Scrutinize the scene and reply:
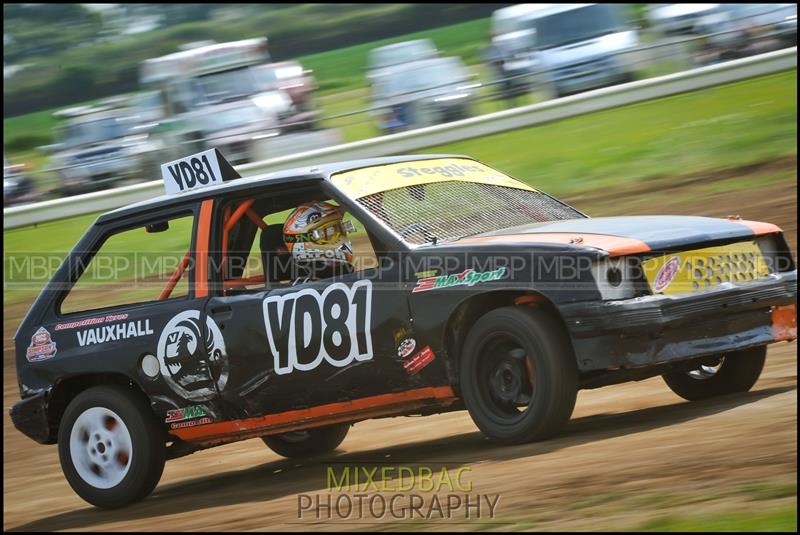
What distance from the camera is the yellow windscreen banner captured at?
6371mm

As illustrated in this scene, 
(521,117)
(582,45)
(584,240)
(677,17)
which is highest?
(677,17)

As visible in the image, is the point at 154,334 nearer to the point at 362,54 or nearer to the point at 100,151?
the point at 100,151

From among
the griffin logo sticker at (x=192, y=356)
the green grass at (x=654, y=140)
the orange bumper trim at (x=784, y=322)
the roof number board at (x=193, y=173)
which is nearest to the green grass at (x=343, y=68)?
the green grass at (x=654, y=140)

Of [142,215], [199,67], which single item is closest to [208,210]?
[142,215]

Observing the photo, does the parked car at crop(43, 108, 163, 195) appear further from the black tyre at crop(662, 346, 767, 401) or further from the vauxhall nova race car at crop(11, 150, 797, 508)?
the black tyre at crop(662, 346, 767, 401)

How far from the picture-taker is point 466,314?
5.84 m

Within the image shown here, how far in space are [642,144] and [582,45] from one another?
176 inches

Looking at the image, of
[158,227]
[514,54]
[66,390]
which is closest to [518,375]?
[158,227]

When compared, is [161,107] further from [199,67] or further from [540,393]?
[540,393]

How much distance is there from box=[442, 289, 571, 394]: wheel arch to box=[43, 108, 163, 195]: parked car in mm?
14219

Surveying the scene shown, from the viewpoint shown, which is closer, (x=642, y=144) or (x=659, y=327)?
(x=659, y=327)

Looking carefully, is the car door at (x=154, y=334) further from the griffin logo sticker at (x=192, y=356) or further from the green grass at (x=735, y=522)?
the green grass at (x=735, y=522)

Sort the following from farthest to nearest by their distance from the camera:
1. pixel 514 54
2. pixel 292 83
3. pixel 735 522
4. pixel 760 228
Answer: pixel 292 83 < pixel 514 54 < pixel 760 228 < pixel 735 522

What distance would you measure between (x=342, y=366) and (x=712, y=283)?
1825 millimetres
